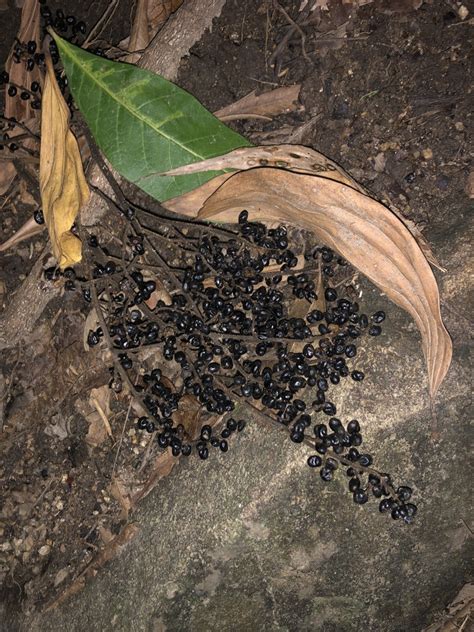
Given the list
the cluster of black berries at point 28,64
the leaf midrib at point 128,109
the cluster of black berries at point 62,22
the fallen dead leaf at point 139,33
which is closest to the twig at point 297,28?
the fallen dead leaf at point 139,33

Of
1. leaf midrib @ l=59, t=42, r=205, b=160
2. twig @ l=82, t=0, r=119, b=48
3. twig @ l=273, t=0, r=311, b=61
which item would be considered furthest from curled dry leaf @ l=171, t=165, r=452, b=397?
twig @ l=82, t=0, r=119, b=48

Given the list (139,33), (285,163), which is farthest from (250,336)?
(139,33)

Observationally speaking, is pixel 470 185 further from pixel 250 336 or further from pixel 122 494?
pixel 122 494

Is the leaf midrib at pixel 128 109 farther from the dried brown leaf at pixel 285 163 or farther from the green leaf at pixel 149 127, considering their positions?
the dried brown leaf at pixel 285 163

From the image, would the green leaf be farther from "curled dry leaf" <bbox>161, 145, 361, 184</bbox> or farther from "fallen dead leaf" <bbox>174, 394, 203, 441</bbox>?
"fallen dead leaf" <bbox>174, 394, 203, 441</bbox>

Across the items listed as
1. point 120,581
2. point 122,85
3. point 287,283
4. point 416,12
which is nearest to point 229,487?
point 120,581
